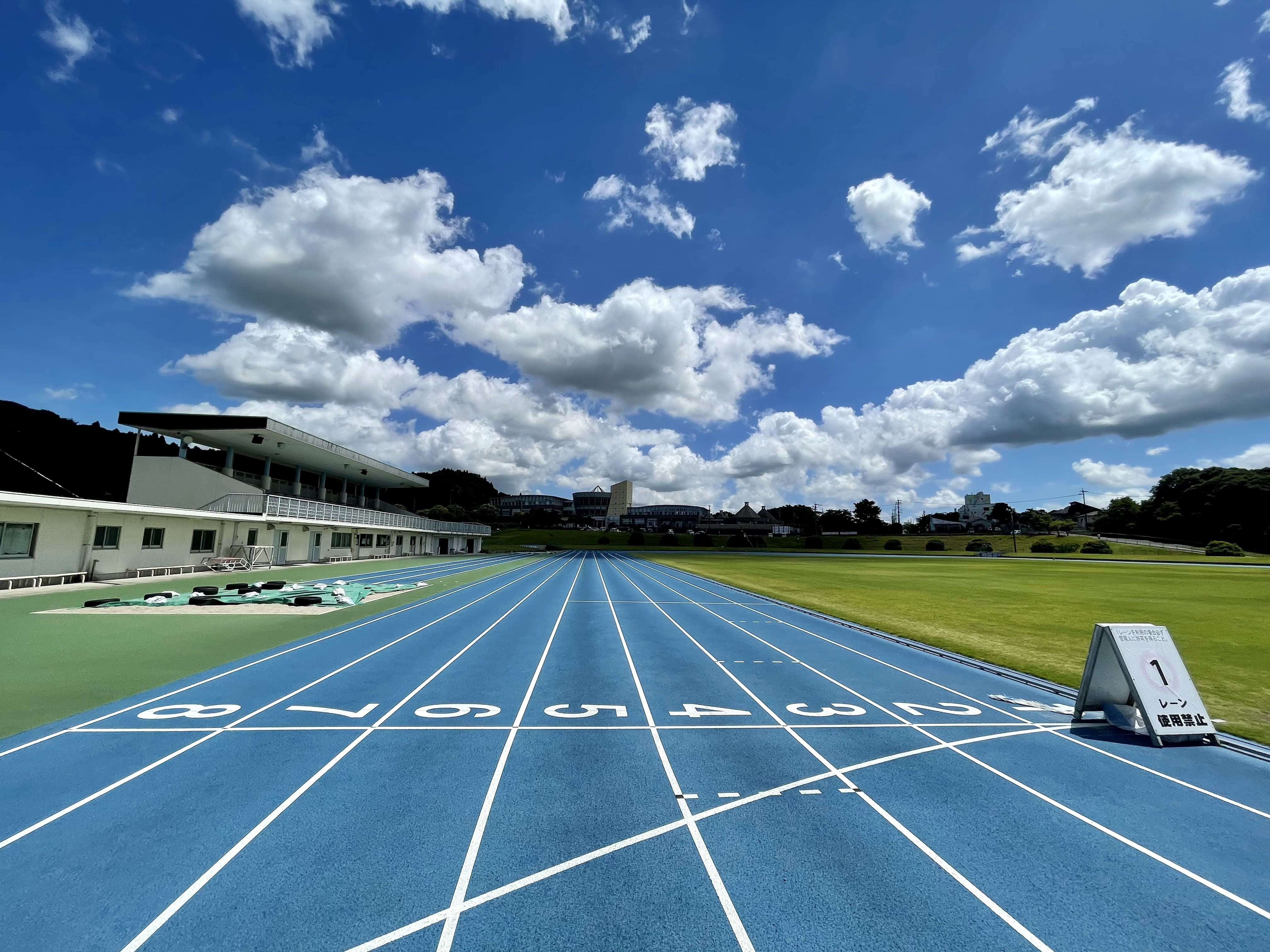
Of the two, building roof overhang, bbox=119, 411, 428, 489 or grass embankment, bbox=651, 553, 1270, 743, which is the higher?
building roof overhang, bbox=119, 411, 428, 489

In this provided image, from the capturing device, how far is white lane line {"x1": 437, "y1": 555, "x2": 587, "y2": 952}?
4184 millimetres

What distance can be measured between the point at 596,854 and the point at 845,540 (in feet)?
370

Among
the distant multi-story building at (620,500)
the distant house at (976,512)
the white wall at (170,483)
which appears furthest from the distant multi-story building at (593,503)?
the white wall at (170,483)

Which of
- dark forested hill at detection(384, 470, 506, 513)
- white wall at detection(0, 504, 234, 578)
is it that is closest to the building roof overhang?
white wall at detection(0, 504, 234, 578)

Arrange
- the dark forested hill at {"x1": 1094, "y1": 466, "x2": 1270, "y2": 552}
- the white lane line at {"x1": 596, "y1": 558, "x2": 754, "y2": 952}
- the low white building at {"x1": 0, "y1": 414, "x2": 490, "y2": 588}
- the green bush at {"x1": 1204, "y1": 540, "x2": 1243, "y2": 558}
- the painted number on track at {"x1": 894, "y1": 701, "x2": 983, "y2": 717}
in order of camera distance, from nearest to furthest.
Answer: the white lane line at {"x1": 596, "y1": 558, "x2": 754, "y2": 952}
the painted number on track at {"x1": 894, "y1": 701, "x2": 983, "y2": 717}
the low white building at {"x1": 0, "y1": 414, "x2": 490, "y2": 588}
the green bush at {"x1": 1204, "y1": 540, "x2": 1243, "y2": 558}
the dark forested hill at {"x1": 1094, "y1": 466, "x2": 1270, "y2": 552}

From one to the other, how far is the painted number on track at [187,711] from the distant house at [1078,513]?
187802 millimetres

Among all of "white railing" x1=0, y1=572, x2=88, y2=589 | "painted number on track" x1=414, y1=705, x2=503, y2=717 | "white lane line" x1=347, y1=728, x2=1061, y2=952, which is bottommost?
"white lane line" x1=347, y1=728, x2=1061, y2=952

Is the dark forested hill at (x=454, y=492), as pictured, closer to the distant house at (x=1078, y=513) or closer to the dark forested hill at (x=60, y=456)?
the dark forested hill at (x=60, y=456)

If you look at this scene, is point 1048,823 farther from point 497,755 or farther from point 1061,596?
point 1061,596

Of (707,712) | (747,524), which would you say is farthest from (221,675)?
(747,524)

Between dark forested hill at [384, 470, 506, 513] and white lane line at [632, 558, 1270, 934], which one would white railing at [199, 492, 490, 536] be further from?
dark forested hill at [384, 470, 506, 513]

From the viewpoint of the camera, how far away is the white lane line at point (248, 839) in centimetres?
412

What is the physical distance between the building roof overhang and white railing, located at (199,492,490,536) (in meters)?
4.05

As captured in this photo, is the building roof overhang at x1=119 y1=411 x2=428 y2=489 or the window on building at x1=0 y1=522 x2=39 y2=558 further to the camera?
the building roof overhang at x1=119 y1=411 x2=428 y2=489
